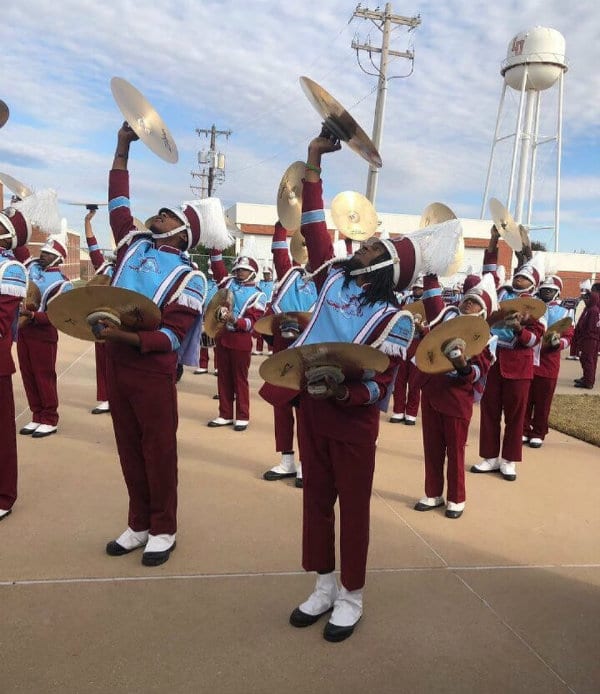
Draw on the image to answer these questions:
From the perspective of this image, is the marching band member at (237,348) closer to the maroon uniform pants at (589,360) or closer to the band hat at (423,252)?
the band hat at (423,252)

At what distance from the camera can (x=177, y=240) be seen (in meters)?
3.58

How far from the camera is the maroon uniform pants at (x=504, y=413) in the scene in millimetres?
5676

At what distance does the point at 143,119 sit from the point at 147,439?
6.10ft

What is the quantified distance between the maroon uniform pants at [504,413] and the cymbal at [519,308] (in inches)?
21.0

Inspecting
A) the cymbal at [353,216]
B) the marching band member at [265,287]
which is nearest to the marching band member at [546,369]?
the cymbal at [353,216]

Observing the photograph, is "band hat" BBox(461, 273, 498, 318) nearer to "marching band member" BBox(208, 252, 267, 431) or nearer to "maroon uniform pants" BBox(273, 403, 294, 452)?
"maroon uniform pants" BBox(273, 403, 294, 452)

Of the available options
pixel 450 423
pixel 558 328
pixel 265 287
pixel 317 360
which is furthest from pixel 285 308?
pixel 265 287

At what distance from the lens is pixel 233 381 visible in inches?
280

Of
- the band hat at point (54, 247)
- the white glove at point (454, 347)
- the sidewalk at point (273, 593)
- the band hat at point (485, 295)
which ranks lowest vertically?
the sidewalk at point (273, 593)

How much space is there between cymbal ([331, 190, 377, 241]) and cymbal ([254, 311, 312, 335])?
1.10 metres

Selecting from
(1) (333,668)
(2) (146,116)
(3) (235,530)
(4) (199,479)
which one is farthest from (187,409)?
(1) (333,668)

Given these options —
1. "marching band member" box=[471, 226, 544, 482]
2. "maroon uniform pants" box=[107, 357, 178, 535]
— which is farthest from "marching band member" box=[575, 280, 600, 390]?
"maroon uniform pants" box=[107, 357, 178, 535]

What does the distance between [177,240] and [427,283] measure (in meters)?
1.60

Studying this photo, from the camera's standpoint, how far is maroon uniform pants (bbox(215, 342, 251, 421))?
23.0ft
